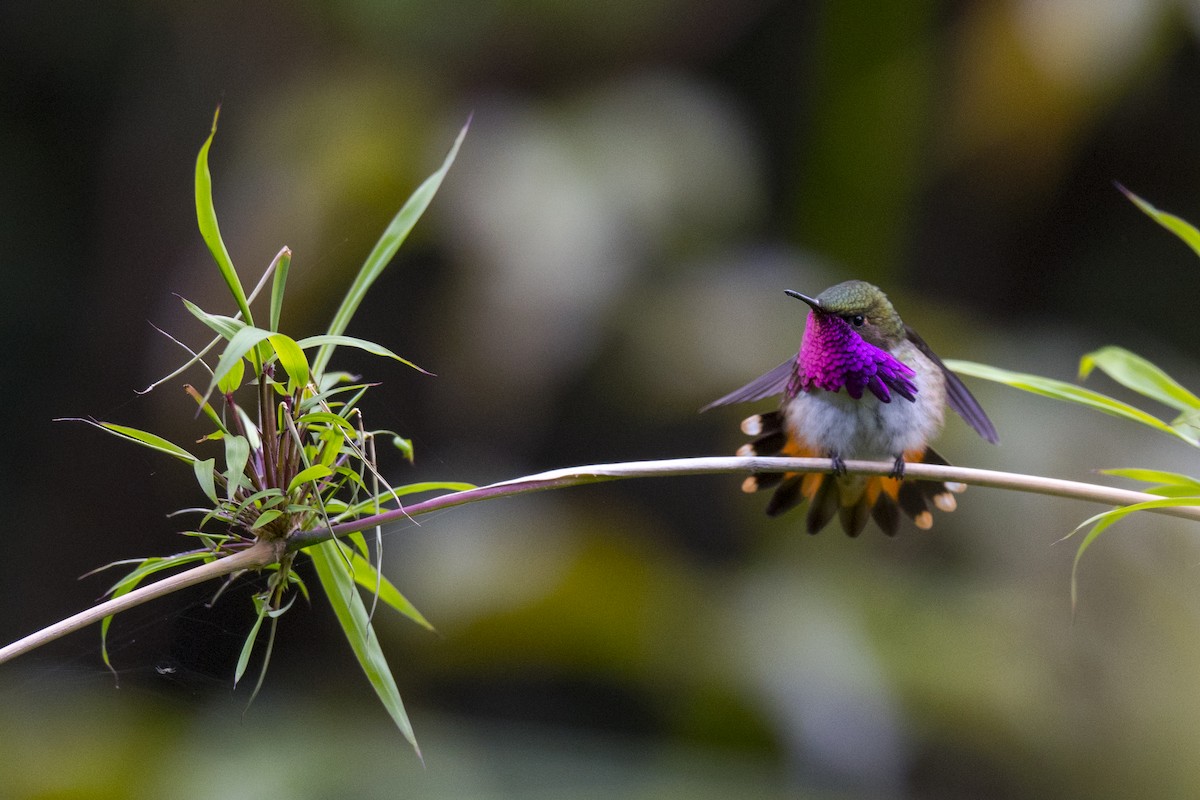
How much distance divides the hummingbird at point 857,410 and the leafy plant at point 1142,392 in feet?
0.63

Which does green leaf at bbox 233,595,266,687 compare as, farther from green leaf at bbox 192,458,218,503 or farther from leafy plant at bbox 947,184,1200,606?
leafy plant at bbox 947,184,1200,606

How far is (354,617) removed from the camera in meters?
1.04

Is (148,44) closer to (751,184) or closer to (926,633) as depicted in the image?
(751,184)

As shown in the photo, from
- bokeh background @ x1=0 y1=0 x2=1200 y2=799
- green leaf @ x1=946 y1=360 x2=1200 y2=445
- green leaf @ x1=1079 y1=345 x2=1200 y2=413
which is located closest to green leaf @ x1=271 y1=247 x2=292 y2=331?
green leaf @ x1=946 y1=360 x2=1200 y2=445

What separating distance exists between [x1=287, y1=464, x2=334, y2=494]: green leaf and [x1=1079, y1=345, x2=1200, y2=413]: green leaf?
0.85m

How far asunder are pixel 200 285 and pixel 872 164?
2.37m

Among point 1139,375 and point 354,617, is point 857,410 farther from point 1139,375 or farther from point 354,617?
point 354,617

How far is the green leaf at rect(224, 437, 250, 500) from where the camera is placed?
876 millimetres

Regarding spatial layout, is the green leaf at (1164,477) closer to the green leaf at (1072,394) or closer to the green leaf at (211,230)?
the green leaf at (1072,394)

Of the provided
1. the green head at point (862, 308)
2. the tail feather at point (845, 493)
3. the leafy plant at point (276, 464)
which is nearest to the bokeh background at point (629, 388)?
the tail feather at point (845, 493)

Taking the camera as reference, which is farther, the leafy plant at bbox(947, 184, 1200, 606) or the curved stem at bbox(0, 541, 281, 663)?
the leafy plant at bbox(947, 184, 1200, 606)

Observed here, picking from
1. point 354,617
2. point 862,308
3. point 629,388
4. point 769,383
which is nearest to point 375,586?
point 354,617

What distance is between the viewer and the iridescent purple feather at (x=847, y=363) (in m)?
1.49

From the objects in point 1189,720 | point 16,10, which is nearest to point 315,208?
point 16,10
